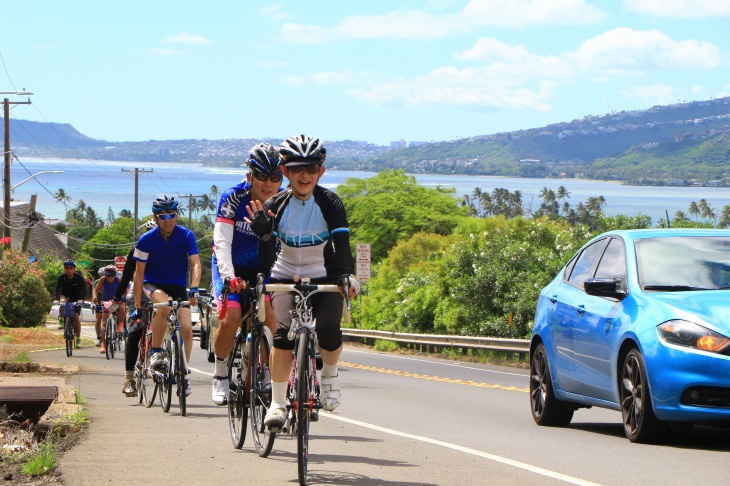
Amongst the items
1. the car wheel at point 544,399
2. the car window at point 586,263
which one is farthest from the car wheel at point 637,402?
the car wheel at point 544,399

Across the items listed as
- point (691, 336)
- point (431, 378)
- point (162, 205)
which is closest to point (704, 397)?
point (691, 336)

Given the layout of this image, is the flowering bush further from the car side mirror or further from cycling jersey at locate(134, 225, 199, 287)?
the car side mirror

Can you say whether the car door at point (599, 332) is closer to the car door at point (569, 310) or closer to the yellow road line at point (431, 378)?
the car door at point (569, 310)

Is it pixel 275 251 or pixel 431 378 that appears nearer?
pixel 275 251

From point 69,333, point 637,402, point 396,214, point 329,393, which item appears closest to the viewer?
point 329,393

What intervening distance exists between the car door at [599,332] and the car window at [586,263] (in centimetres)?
15

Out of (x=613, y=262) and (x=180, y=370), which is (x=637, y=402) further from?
(x=180, y=370)

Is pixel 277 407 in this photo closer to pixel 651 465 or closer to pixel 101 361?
pixel 651 465

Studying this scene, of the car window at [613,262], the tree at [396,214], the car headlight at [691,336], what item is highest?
the car window at [613,262]

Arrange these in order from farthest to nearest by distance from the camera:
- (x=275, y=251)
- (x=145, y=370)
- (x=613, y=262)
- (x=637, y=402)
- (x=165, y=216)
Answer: (x=145, y=370), (x=165, y=216), (x=613, y=262), (x=637, y=402), (x=275, y=251)

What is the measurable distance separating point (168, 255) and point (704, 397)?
557 centimetres

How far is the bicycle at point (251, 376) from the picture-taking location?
824cm

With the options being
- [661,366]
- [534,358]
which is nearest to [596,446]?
[661,366]

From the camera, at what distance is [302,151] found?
7.61 m
